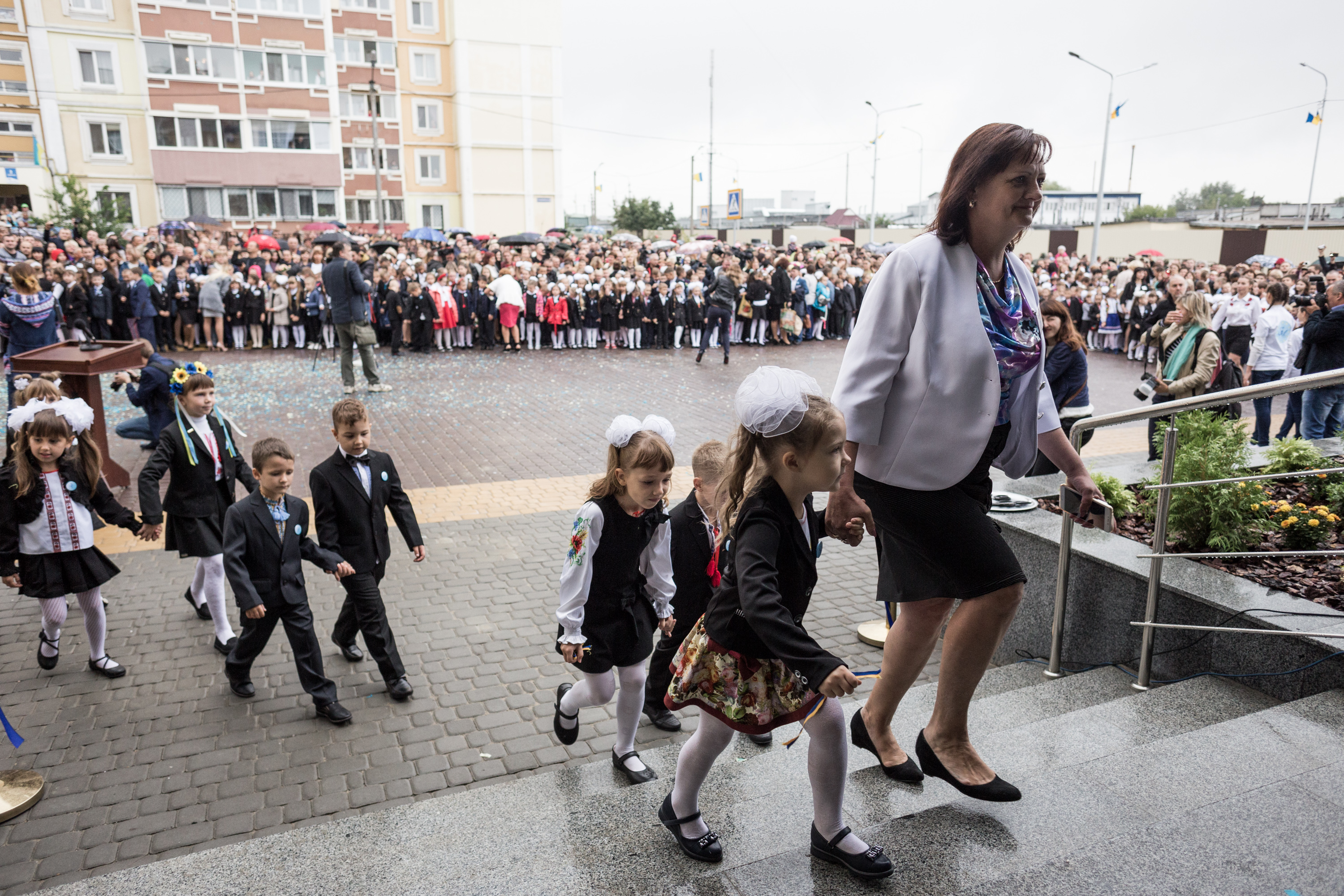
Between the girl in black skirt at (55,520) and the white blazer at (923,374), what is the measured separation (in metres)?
4.28

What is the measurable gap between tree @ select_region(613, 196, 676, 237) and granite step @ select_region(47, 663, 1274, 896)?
64039 mm

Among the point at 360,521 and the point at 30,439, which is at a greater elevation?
the point at 30,439

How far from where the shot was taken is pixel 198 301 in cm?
1727

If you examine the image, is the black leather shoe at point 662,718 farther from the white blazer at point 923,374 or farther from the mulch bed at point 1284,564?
the mulch bed at point 1284,564

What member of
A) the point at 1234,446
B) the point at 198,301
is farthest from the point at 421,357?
the point at 1234,446

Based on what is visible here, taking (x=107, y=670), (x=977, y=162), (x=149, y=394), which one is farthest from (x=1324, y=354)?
(x=149, y=394)

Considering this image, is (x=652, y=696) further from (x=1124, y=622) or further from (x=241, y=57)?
(x=241, y=57)

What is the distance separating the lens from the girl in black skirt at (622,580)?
10.6 feet

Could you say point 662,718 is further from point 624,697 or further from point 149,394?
point 149,394

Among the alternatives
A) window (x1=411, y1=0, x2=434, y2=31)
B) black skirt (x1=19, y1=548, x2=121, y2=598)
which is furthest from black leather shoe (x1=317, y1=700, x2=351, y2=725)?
window (x1=411, y1=0, x2=434, y2=31)

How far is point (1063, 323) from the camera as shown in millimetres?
6438

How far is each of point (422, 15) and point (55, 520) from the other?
181ft

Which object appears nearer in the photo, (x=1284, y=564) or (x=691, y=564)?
(x=691, y=564)

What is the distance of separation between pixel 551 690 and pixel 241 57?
48.1 meters
